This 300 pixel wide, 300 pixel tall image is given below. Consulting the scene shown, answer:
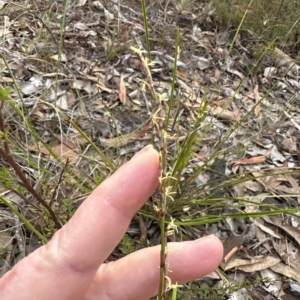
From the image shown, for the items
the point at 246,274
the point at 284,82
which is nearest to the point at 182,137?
the point at 246,274

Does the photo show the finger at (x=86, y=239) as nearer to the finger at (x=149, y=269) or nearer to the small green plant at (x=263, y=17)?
the finger at (x=149, y=269)

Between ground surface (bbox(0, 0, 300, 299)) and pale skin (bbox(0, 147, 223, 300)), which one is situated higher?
pale skin (bbox(0, 147, 223, 300))

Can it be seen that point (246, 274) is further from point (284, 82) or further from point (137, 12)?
point (137, 12)

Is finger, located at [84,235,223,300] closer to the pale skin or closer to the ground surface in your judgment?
the pale skin

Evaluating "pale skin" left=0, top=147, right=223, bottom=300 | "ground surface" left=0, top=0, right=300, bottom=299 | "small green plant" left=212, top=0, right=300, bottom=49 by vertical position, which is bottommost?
"ground surface" left=0, top=0, right=300, bottom=299

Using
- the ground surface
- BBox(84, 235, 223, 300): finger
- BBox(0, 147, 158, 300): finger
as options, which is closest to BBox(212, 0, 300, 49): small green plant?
the ground surface

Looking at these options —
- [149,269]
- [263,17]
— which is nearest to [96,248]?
[149,269]

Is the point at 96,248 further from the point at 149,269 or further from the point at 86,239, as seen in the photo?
the point at 149,269
